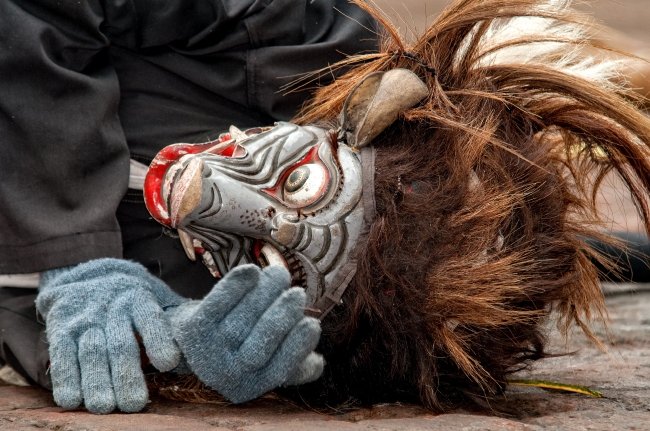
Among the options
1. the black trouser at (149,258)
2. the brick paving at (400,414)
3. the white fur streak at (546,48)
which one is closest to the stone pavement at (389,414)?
the brick paving at (400,414)

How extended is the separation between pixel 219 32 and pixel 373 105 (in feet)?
1.51

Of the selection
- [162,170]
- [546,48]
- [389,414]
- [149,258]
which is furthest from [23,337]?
[546,48]

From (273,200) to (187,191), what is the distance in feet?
0.47

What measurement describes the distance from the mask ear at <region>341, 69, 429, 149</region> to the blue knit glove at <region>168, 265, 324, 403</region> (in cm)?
29

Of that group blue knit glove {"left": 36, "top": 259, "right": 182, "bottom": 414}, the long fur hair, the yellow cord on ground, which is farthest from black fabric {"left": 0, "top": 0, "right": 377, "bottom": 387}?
the yellow cord on ground

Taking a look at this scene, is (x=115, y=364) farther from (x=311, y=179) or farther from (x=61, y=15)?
(x=61, y=15)

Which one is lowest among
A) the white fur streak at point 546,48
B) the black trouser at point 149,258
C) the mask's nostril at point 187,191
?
the black trouser at point 149,258

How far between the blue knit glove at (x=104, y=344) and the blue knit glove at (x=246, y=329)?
61 mm

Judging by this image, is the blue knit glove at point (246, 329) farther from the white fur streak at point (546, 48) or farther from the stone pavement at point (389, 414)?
the white fur streak at point (546, 48)

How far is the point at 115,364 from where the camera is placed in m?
1.17

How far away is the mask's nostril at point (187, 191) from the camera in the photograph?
1138 mm

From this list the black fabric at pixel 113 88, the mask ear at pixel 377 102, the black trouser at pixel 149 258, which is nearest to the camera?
the mask ear at pixel 377 102

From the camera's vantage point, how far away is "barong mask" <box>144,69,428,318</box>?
1.17 meters

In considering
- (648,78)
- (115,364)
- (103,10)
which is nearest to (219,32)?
(103,10)
